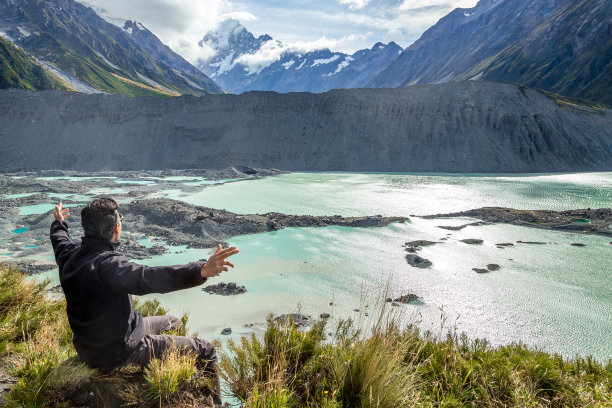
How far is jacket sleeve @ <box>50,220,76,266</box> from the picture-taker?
346cm

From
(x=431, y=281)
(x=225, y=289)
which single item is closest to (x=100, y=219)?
(x=225, y=289)

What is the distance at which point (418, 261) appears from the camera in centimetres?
1344

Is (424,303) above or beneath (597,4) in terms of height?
beneath

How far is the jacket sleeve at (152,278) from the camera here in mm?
2859

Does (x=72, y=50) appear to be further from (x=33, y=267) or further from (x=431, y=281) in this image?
(x=431, y=281)

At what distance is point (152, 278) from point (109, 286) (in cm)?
53

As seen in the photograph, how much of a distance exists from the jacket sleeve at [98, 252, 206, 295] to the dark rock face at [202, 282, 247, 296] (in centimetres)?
766

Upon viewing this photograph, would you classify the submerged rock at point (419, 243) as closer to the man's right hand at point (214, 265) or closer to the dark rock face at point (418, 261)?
the dark rock face at point (418, 261)

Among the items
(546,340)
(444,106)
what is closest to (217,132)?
Result: (444,106)

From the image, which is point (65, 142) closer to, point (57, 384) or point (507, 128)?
point (57, 384)

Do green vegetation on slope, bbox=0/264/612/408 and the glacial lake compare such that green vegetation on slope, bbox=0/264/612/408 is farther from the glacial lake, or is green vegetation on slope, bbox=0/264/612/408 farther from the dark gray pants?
the glacial lake

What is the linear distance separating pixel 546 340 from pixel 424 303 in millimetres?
2895

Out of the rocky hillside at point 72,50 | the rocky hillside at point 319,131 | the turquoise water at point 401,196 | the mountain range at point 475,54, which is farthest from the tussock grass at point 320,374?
the rocky hillside at point 72,50

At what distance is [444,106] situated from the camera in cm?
5788
